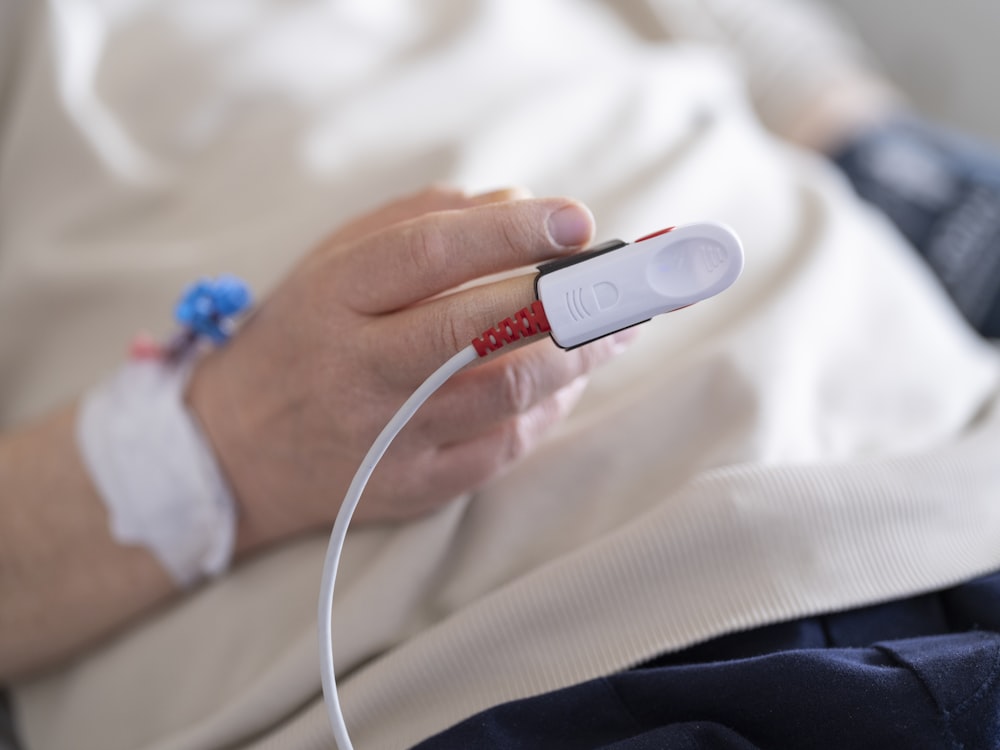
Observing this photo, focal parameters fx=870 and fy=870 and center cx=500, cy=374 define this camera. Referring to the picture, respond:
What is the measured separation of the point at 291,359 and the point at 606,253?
0.22 m

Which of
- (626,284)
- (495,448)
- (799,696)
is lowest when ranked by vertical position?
(799,696)

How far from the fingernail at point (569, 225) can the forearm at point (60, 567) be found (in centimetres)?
34

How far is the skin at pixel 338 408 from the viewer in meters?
0.41

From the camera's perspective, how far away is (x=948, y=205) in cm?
83

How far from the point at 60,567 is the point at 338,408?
237 millimetres

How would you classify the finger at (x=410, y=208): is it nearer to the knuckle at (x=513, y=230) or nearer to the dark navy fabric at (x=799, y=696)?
the knuckle at (x=513, y=230)

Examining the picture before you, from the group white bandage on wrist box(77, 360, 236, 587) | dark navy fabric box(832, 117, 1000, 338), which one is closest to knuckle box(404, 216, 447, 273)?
white bandage on wrist box(77, 360, 236, 587)

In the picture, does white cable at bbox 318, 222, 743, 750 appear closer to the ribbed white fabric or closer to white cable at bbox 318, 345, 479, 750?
white cable at bbox 318, 345, 479, 750

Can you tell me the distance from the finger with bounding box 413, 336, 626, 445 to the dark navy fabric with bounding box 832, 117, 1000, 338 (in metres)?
0.54

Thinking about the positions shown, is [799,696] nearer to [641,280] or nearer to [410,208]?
[641,280]

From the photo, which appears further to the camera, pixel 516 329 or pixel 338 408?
pixel 338 408

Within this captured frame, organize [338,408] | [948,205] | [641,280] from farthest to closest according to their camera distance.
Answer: [948,205] → [338,408] → [641,280]

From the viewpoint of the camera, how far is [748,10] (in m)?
1.05

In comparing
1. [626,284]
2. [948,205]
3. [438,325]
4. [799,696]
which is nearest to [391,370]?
[438,325]
